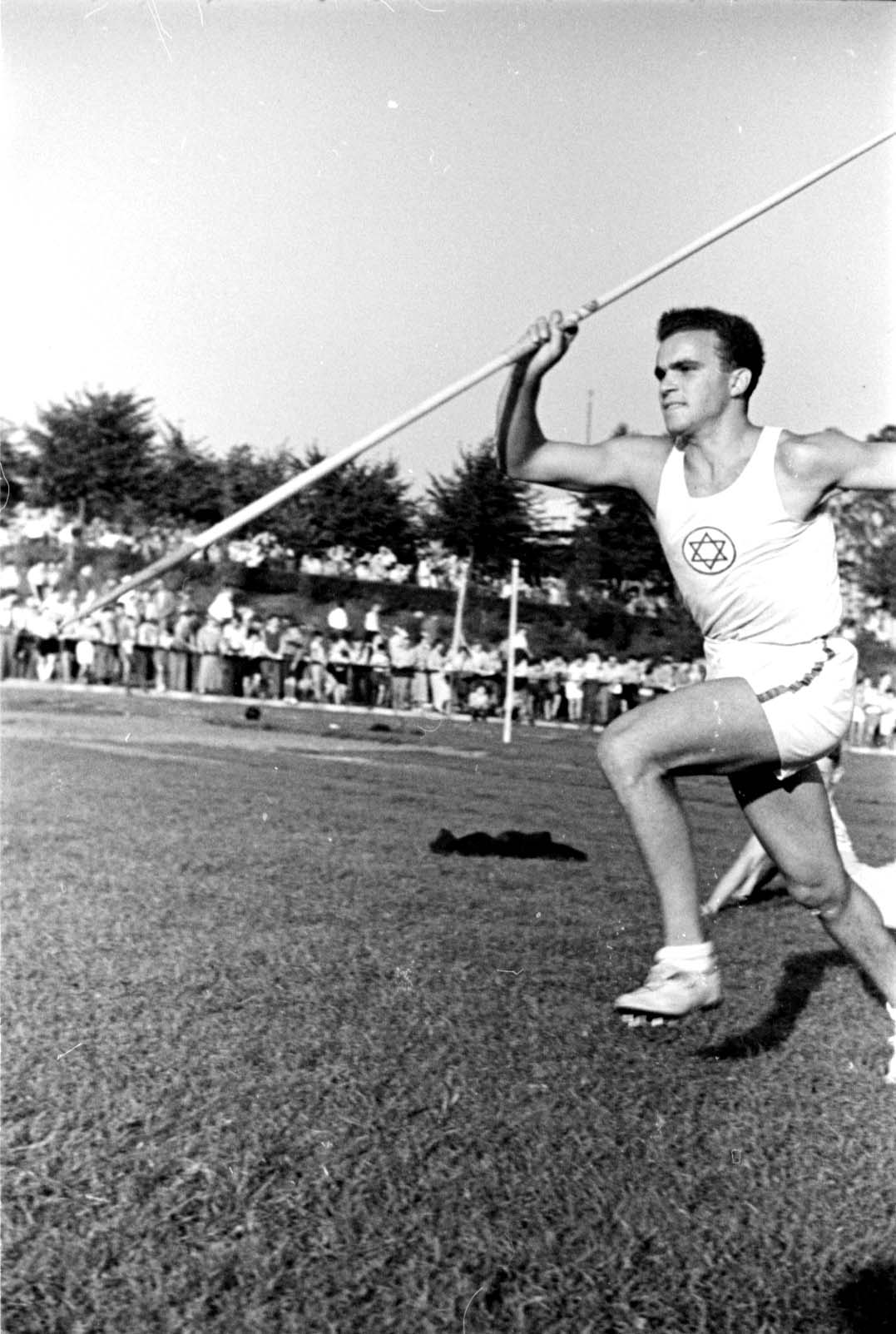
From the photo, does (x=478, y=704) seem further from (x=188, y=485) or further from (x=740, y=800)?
(x=740, y=800)

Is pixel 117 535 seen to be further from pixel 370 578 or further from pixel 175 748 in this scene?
pixel 175 748

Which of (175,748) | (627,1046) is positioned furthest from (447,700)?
(627,1046)

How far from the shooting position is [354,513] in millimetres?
34031

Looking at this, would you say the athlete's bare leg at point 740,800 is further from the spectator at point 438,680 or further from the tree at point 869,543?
the tree at point 869,543

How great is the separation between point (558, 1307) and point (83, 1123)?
4.47 ft

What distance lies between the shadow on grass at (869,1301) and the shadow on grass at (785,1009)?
1619mm

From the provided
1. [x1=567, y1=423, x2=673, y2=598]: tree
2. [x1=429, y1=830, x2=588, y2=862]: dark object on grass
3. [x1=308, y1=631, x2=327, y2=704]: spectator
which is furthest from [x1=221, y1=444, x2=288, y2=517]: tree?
[x1=429, y1=830, x2=588, y2=862]: dark object on grass

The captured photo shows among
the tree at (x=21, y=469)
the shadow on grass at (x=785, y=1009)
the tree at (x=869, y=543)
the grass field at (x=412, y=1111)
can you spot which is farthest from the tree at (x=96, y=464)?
the shadow on grass at (x=785, y=1009)

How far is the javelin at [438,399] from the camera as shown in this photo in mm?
4824

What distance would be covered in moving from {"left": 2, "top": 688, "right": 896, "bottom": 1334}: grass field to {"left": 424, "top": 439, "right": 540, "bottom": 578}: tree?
21159mm

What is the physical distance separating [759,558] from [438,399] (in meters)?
1.24

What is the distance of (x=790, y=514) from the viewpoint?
4.61m

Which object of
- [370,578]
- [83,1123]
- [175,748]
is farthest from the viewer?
[370,578]

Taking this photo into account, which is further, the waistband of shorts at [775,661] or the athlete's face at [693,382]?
the athlete's face at [693,382]
